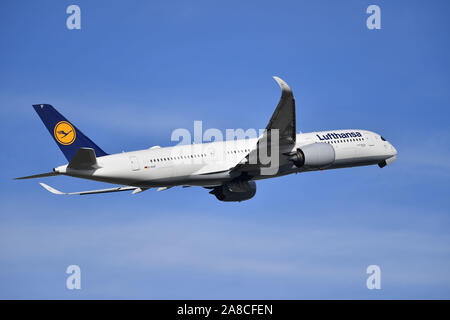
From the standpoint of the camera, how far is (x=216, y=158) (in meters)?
42.4

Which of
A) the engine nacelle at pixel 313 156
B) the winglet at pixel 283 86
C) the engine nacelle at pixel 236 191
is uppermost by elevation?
the winglet at pixel 283 86

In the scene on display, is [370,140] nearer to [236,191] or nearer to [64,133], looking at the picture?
[236,191]

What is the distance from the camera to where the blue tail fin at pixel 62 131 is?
39.3 meters

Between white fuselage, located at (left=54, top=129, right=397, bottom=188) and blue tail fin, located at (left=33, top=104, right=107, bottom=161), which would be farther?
white fuselage, located at (left=54, top=129, right=397, bottom=188)

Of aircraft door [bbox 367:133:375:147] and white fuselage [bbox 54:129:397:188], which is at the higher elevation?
aircraft door [bbox 367:133:375:147]

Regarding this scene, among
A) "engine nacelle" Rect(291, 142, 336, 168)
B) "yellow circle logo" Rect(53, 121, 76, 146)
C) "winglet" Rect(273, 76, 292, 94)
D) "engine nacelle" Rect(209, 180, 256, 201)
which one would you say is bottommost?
"engine nacelle" Rect(209, 180, 256, 201)

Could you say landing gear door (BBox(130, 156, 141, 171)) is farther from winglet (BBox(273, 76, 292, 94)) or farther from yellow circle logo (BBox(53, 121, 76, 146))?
winglet (BBox(273, 76, 292, 94))

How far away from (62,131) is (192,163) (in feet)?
28.3

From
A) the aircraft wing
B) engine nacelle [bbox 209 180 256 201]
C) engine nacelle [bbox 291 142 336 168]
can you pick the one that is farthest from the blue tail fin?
engine nacelle [bbox 291 142 336 168]

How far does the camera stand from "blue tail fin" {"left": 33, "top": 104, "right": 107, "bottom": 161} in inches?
1547

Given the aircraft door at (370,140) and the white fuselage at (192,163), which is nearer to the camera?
the white fuselage at (192,163)

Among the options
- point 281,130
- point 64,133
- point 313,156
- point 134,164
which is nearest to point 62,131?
point 64,133

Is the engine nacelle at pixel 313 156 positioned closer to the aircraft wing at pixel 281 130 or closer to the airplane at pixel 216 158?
the airplane at pixel 216 158

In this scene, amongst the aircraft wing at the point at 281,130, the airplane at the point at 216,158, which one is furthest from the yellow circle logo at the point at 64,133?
the aircraft wing at the point at 281,130
